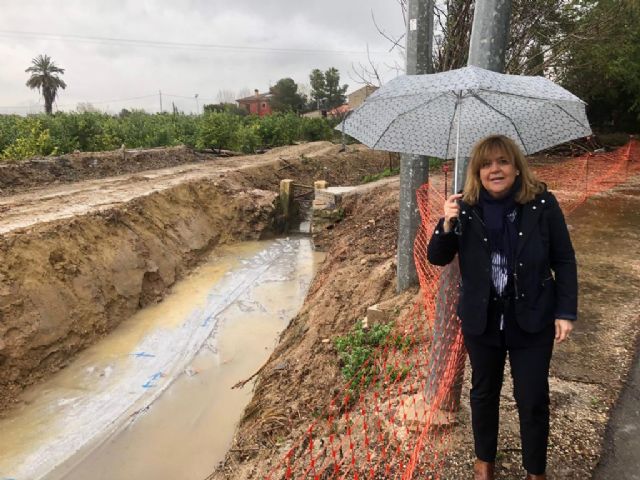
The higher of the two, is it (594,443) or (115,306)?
(594,443)

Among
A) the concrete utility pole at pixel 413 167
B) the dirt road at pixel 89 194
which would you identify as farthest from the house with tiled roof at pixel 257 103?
the concrete utility pole at pixel 413 167

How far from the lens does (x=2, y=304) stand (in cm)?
681

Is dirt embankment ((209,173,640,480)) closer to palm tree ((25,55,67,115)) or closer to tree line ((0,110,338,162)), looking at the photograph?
tree line ((0,110,338,162))

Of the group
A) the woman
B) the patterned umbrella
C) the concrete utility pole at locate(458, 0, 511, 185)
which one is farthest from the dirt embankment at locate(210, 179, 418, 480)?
the concrete utility pole at locate(458, 0, 511, 185)

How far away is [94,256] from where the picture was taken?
8844 mm

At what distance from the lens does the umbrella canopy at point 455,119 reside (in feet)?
8.18

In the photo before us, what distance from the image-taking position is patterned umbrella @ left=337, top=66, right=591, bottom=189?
2494mm

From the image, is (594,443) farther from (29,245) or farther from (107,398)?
(29,245)

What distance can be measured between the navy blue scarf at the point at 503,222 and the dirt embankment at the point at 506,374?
55.7 inches

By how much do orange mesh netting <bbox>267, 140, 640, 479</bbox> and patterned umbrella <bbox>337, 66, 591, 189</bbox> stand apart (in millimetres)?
806

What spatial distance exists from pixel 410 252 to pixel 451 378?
255cm

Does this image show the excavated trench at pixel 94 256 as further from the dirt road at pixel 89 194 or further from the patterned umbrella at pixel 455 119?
the patterned umbrella at pixel 455 119

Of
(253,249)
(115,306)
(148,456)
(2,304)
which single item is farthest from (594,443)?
(253,249)

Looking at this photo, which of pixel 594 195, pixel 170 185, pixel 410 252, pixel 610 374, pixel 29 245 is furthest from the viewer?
pixel 170 185
